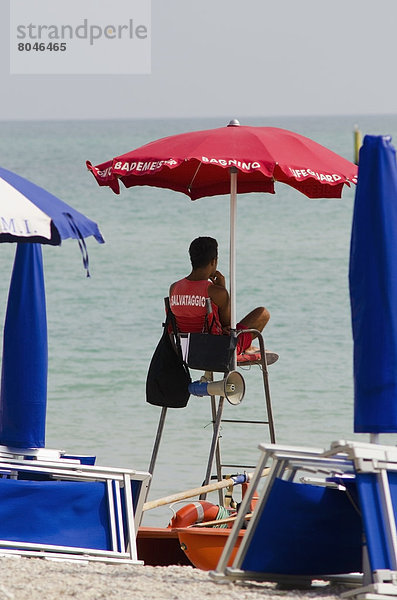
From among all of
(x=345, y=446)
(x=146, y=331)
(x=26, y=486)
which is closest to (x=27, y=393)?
(x=26, y=486)

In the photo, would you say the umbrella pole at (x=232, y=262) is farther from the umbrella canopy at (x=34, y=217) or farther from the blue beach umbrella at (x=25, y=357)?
the umbrella canopy at (x=34, y=217)

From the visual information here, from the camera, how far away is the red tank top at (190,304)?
7207 mm

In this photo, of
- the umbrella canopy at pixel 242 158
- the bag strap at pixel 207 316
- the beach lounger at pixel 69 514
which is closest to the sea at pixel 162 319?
the bag strap at pixel 207 316

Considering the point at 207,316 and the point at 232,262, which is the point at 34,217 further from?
the point at 232,262

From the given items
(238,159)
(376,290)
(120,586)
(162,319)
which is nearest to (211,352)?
(238,159)

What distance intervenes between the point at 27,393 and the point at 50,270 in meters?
25.3

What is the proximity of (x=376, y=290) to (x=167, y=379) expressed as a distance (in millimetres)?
2541

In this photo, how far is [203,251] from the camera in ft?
23.6

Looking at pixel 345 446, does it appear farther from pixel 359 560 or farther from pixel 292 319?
pixel 292 319

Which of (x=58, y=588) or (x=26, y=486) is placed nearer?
(x=58, y=588)

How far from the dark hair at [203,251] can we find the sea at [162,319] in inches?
97.4

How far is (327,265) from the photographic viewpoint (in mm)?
31703

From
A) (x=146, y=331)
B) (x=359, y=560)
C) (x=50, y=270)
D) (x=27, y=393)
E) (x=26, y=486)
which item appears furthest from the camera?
(x=50, y=270)

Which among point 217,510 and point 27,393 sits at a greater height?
point 27,393
